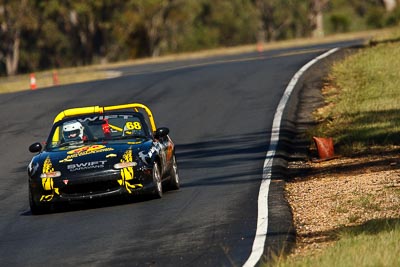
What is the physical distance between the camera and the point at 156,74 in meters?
38.0

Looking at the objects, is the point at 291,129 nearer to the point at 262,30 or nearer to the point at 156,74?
the point at 156,74

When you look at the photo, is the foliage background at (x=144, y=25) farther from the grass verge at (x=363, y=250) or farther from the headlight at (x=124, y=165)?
the grass verge at (x=363, y=250)

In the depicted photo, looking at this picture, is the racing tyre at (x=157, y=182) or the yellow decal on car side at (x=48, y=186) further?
the racing tyre at (x=157, y=182)

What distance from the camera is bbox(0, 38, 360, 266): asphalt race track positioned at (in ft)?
34.8

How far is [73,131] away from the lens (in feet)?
50.7

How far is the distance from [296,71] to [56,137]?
1813cm

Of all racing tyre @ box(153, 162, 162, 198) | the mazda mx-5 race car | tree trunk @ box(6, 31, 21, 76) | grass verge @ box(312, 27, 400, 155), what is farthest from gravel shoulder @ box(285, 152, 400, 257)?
tree trunk @ box(6, 31, 21, 76)

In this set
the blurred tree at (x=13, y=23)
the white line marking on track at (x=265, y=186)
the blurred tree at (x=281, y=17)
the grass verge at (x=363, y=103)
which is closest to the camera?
the white line marking on track at (x=265, y=186)

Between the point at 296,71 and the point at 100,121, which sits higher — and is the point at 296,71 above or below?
below

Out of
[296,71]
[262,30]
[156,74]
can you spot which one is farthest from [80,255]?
[262,30]

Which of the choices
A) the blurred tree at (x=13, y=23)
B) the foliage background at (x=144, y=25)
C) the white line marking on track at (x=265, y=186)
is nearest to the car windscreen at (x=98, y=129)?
the white line marking on track at (x=265, y=186)

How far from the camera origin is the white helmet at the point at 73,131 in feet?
50.5

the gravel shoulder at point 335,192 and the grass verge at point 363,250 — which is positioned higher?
the grass verge at point 363,250

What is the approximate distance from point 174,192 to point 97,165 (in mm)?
1531
